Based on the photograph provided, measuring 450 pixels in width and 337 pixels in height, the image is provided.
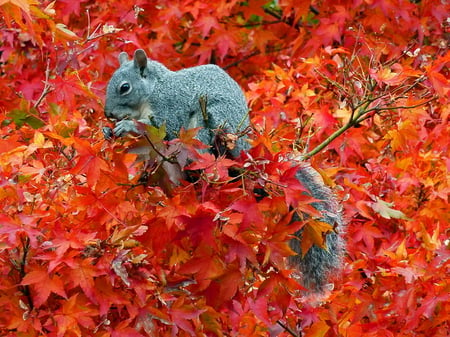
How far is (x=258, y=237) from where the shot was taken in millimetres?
2037

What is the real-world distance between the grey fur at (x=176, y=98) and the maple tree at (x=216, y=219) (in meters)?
0.17

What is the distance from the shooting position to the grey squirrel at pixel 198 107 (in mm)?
2570

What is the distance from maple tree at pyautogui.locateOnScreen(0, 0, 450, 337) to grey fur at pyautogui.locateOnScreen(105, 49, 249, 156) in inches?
6.8

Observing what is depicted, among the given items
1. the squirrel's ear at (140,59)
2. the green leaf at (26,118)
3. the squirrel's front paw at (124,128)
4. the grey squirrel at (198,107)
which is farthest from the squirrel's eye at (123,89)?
the squirrel's front paw at (124,128)

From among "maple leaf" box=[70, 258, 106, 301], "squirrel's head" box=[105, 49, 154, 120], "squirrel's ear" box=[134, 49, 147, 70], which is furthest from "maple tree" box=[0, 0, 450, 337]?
"squirrel's ear" box=[134, 49, 147, 70]

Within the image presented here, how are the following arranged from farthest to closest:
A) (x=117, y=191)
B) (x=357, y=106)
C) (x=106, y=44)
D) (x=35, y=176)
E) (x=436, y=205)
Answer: (x=106, y=44) → (x=436, y=205) → (x=357, y=106) → (x=35, y=176) → (x=117, y=191)

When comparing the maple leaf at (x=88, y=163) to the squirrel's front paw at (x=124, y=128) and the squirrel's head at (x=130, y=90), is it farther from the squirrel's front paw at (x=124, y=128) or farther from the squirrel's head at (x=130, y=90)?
the squirrel's head at (x=130, y=90)

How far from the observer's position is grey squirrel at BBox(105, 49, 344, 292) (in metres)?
2.57

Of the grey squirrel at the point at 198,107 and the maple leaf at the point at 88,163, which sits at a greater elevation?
the maple leaf at the point at 88,163

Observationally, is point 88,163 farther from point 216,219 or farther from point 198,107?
point 198,107

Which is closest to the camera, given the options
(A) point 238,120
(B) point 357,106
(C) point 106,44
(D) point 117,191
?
(D) point 117,191

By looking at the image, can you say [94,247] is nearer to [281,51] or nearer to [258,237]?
[258,237]

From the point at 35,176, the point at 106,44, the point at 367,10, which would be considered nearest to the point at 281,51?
the point at 367,10

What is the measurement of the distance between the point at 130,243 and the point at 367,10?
2584mm
